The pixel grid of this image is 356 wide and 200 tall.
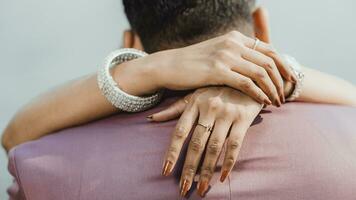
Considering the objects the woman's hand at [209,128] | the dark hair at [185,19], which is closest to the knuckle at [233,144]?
the woman's hand at [209,128]

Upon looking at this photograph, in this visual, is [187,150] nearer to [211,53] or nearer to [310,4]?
[211,53]

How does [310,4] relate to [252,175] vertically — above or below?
below

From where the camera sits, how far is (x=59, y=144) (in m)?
0.90

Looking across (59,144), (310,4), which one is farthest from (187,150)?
(310,4)

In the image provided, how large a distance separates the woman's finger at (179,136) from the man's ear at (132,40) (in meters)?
0.24

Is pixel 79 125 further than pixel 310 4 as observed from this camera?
No

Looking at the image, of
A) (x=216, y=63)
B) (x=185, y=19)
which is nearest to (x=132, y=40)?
(x=185, y=19)

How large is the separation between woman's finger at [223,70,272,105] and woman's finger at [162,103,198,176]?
0.07 meters

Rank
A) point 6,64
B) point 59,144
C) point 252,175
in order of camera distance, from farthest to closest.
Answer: point 6,64, point 59,144, point 252,175

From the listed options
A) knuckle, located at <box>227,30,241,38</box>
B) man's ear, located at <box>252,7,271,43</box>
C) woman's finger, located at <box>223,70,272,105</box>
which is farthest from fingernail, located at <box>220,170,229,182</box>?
man's ear, located at <box>252,7,271,43</box>

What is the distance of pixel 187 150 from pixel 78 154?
175 millimetres

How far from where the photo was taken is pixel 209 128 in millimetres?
813

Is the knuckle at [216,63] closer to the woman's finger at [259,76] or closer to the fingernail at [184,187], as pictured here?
the woman's finger at [259,76]

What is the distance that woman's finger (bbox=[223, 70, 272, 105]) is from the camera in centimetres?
83
